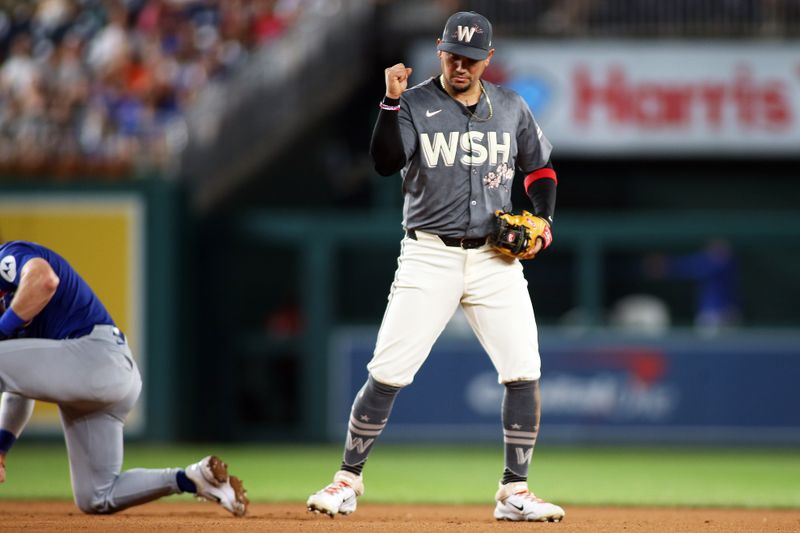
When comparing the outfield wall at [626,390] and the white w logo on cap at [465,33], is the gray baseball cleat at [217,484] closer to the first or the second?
the white w logo on cap at [465,33]

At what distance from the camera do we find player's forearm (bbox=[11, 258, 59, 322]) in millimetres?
5797

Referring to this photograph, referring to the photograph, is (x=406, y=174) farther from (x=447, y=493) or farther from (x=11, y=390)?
(x=447, y=493)

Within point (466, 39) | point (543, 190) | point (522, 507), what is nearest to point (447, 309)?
point (543, 190)

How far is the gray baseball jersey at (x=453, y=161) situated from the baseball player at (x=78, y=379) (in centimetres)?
149

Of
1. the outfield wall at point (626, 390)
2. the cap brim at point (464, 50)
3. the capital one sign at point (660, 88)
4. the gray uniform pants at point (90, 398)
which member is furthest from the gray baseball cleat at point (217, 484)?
the capital one sign at point (660, 88)

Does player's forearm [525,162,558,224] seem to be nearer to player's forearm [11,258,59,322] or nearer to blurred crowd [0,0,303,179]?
player's forearm [11,258,59,322]

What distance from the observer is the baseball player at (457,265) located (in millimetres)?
6328

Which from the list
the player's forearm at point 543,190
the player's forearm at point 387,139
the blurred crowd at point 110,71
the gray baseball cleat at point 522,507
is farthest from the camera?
the blurred crowd at point 110,71

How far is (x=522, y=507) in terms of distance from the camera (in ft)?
20.9

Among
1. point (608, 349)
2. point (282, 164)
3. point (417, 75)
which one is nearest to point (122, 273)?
point (282, 164)

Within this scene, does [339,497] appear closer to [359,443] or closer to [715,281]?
[359,443]

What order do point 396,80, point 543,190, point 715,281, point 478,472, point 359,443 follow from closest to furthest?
point 396,80
point 359,443
point 543,190
point 478,472
point 715,281

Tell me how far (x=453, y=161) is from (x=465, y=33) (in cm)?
58

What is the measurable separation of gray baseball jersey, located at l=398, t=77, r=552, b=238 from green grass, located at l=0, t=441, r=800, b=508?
8.61 feet
